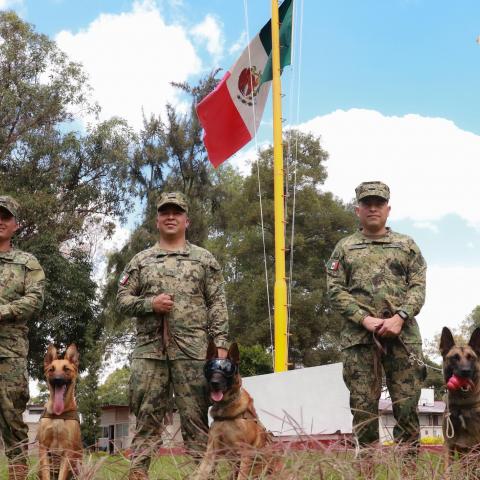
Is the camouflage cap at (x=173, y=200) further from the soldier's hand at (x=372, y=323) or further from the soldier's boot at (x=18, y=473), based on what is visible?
the soldier's boot at (x=18, y=473)

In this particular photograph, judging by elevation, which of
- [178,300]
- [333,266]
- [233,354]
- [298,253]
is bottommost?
[233,354]

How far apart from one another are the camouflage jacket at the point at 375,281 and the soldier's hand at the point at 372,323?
5cm

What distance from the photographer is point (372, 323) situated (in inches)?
209

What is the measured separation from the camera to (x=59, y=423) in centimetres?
525

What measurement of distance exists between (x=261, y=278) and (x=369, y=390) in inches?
1041

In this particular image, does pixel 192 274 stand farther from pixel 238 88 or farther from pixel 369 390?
pixel 238 88

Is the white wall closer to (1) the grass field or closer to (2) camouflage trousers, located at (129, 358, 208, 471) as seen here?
(2) camouflage trousers, located at (129, 358, 208, 471)

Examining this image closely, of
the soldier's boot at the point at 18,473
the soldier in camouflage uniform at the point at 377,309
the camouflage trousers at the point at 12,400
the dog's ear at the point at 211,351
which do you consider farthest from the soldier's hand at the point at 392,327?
the camouflage trousers at the point at 12,400

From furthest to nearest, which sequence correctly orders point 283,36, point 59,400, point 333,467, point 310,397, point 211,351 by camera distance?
point 283,36 < point 310,397 < point 59,400 < point 211,351 < point 333,467

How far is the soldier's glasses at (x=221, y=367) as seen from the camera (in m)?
4.85

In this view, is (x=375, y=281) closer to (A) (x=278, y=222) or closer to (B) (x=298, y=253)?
(A) (x=278, y=222)

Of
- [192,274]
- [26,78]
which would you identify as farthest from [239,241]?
[192,274]

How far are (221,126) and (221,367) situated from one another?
12756 mm

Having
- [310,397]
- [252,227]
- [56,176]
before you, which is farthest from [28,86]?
[310,397]
